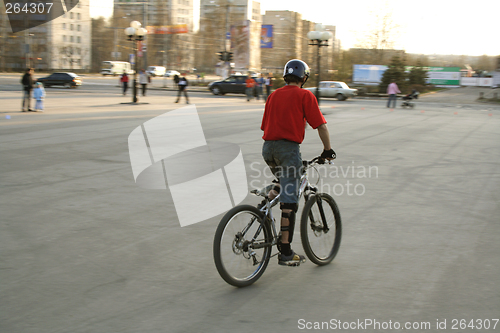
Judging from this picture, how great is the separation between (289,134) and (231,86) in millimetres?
35164

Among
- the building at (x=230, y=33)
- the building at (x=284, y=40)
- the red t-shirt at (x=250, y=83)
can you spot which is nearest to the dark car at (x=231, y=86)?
the red t-shirt at (x=250, y=83)

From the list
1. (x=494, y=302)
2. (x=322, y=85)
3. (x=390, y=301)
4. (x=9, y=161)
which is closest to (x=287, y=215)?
(x=390, y=301)

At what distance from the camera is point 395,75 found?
49.5 meters

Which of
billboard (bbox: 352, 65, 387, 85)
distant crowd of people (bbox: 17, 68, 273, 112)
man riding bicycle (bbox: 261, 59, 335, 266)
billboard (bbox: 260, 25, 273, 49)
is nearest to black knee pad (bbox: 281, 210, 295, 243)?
man riding bicycle (bbox: 261, 59, 335, 266)

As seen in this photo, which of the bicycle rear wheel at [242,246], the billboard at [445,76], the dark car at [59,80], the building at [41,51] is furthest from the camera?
the building at [41,51]

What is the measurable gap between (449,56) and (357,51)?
11171 cm

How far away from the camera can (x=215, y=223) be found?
19.0ft

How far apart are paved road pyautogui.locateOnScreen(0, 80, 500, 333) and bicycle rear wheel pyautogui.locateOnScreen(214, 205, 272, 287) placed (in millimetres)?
147

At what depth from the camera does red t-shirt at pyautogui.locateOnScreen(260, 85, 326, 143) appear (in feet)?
13.0

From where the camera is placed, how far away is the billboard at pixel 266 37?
247 feet

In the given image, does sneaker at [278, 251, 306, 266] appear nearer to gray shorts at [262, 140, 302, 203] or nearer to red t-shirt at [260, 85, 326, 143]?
gray shorts at [262, 140, 302, 203]

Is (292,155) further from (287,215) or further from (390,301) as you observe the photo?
(390,301)

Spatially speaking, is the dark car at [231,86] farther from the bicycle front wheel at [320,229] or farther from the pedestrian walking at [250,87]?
the bicycle front wheel at [320,229]

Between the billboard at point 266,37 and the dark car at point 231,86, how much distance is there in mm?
38321
